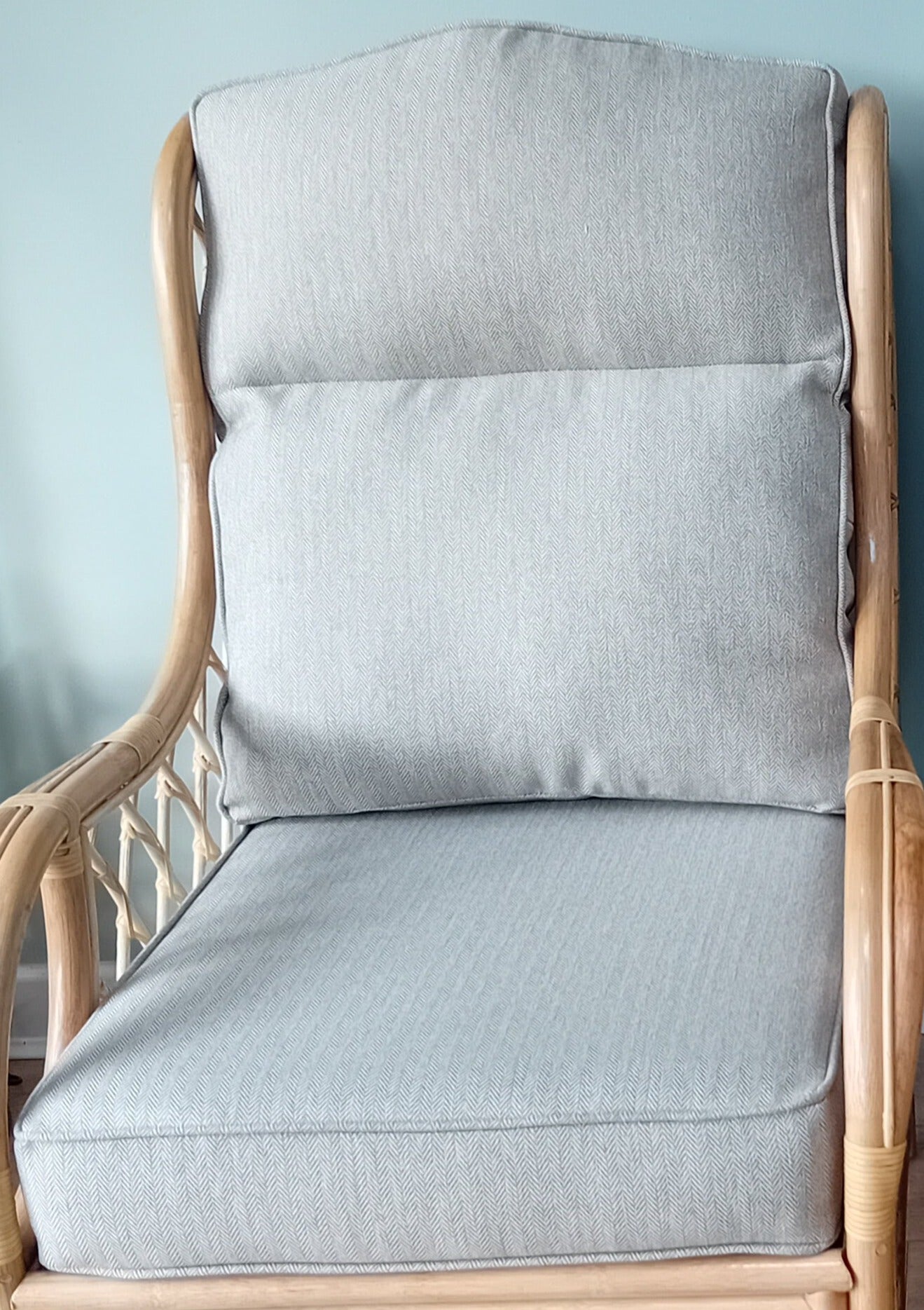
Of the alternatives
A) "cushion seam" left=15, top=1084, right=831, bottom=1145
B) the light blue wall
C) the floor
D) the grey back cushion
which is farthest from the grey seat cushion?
the light blue wall

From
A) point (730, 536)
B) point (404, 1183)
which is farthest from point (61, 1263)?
point (730, 536)

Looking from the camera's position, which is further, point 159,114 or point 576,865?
point 159,114

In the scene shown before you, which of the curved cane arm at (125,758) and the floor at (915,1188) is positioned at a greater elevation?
the curved cane arm at (125,758)

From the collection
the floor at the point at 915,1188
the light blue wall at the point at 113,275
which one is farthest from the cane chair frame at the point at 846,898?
the floor at the point at 915,1188

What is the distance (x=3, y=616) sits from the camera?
1521 mm

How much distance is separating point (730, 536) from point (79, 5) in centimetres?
83

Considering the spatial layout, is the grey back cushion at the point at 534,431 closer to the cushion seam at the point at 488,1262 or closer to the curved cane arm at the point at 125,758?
the curved cane arm at the point at 125,758

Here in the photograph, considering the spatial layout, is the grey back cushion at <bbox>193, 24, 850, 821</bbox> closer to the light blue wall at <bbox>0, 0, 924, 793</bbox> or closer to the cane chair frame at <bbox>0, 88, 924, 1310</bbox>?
the cane chair frame at <bbox>0, 88, 924, 1310</bbox>

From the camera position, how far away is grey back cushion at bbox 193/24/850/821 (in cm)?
110

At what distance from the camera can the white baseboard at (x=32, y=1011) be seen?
5.34ft

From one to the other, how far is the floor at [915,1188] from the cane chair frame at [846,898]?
0.41 m

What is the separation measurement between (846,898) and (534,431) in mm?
496

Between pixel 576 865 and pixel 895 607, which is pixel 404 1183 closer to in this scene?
pixel 576 865

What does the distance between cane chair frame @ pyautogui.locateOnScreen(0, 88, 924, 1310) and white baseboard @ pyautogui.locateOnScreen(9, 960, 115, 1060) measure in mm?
460
